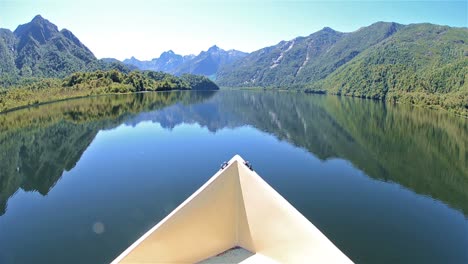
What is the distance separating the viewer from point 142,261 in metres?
9.15

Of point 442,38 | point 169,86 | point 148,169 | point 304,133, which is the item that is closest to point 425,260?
point 148,169

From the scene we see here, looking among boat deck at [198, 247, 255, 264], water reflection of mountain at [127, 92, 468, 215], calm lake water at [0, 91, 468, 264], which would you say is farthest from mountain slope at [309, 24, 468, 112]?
boat deck at [198, 247, 255, 264]

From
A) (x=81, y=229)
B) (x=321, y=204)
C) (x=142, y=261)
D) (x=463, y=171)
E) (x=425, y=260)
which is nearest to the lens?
(x=142, y=261)

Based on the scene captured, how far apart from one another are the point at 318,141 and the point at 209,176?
74.7 feet

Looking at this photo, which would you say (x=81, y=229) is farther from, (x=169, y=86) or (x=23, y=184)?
(x=169, y=86)

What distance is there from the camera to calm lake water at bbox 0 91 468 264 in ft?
54.4

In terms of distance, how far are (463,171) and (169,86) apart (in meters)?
138

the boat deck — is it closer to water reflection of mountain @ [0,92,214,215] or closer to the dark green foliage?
water reflection of mountain @ [0,92,214,215]

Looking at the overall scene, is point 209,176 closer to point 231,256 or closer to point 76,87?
point 231,256

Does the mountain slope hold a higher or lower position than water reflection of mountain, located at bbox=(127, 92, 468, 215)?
higher

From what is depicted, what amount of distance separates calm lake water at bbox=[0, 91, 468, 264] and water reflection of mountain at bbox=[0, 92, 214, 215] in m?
0.21

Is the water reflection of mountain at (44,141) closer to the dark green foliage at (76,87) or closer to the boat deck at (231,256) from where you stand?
the dark green foliage at (76,87)

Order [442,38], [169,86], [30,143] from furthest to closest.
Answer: [442,38] < [169,86] < [30,143]

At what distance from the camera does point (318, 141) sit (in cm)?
4522
